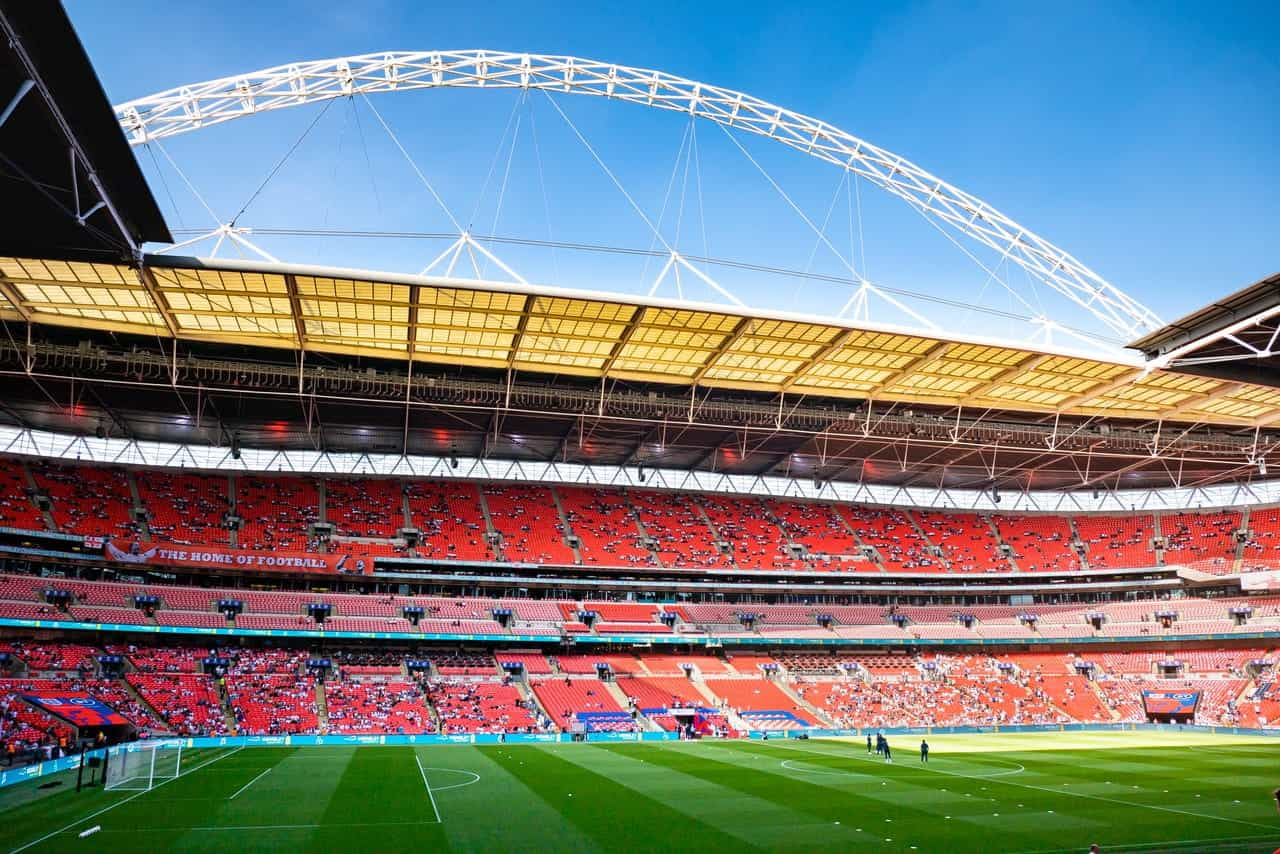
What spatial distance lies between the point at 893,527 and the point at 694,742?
1344 inches

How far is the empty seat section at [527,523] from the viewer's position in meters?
59.4

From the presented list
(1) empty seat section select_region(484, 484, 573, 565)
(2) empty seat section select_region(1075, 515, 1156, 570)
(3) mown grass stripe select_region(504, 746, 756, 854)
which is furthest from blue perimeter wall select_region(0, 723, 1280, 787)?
(2) empty seat section select_region(1075, 515, 1156, 570)

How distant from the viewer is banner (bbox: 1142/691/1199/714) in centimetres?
5448

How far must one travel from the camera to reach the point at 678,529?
64.8 metres

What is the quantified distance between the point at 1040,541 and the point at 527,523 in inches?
1740

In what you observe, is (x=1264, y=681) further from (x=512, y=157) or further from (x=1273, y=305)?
(x=512, y=157)

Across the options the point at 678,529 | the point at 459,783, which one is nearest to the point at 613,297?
the point at 459,783

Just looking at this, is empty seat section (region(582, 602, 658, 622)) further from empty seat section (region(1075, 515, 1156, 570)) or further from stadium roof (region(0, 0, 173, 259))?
stadium roof (region(0, 0, 173, 259))

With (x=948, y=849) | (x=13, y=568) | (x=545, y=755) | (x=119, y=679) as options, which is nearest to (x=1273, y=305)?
(x=948, y=849)

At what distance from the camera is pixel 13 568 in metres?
46.5

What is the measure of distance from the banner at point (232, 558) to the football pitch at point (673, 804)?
17.6 metres

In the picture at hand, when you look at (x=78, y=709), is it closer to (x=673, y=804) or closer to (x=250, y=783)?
(x=250, y=783)

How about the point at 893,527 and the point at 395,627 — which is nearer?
the point at 395,627

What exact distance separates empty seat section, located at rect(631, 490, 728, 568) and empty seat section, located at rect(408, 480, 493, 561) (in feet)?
42.1
